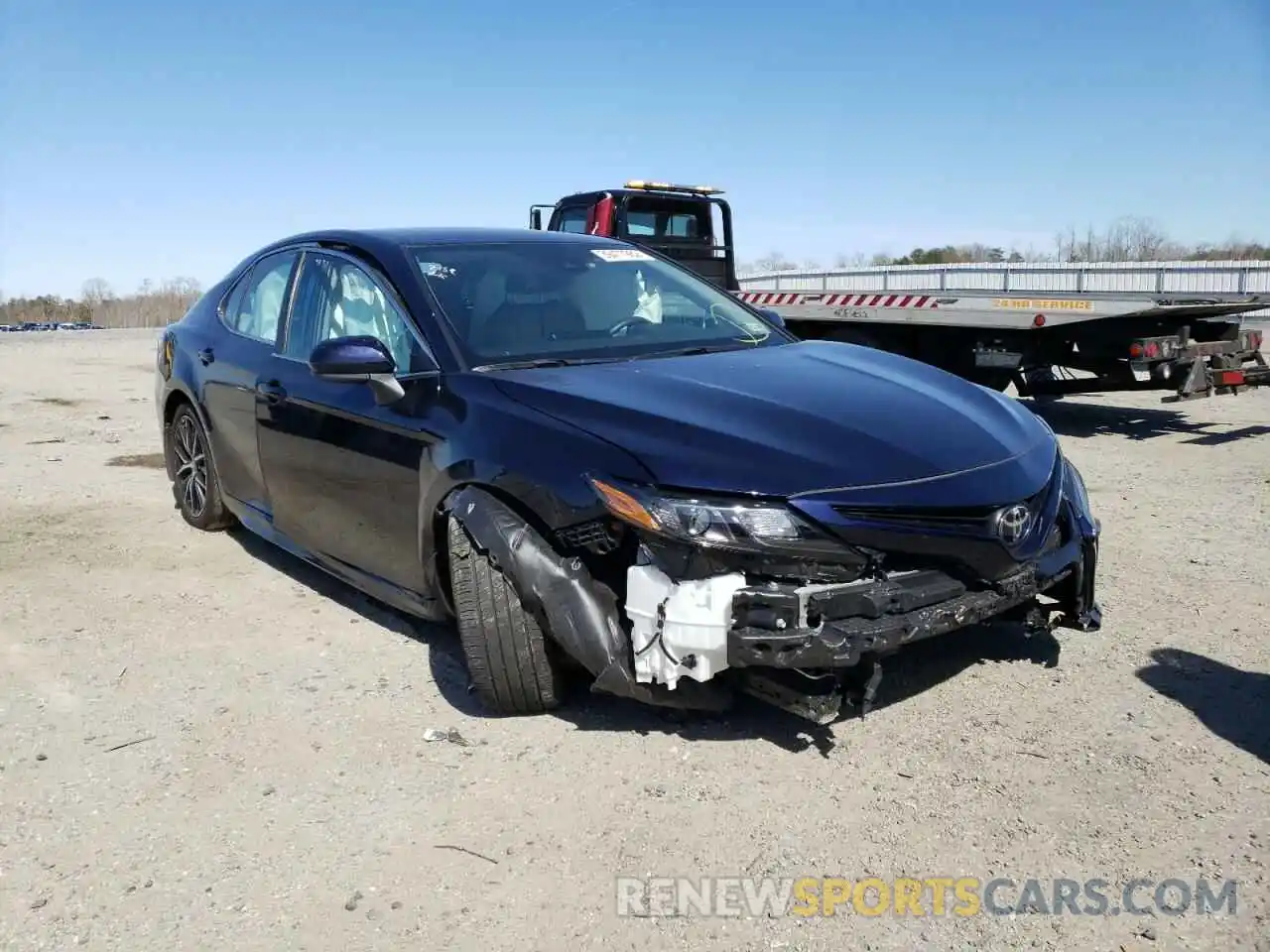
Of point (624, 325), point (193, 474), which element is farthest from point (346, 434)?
point (193, 474)

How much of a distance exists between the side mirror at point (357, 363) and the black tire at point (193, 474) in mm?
2113

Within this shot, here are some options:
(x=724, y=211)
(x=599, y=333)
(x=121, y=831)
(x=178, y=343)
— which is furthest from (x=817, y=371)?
(x=724, y=211)

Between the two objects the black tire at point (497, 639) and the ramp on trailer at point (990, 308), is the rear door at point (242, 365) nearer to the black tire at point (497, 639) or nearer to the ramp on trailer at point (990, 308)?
the black tire at point (497, 639)

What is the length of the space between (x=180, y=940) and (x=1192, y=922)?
2281 millimetres

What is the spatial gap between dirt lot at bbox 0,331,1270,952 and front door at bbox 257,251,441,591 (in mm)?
454

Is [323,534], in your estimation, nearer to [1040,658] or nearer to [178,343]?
[178,343]

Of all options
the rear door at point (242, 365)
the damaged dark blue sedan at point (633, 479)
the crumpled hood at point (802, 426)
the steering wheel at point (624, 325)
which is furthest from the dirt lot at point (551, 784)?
the steering wheel at point (624, 325)

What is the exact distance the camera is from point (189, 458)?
5.93m

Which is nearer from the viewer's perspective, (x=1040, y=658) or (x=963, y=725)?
(x=963, y=725)

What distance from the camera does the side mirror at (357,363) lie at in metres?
3.66

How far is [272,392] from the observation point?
4598mm

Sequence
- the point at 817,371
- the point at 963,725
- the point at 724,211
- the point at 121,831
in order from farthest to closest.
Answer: the point at 724,211 < the point at 817,371 < the point at 963,725 < the point at 121,831

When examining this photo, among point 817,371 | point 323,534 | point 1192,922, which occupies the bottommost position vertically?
point 1192,922

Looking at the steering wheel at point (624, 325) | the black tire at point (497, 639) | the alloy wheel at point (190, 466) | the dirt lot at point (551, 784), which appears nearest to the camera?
the dirt lot at point (551, 784)
